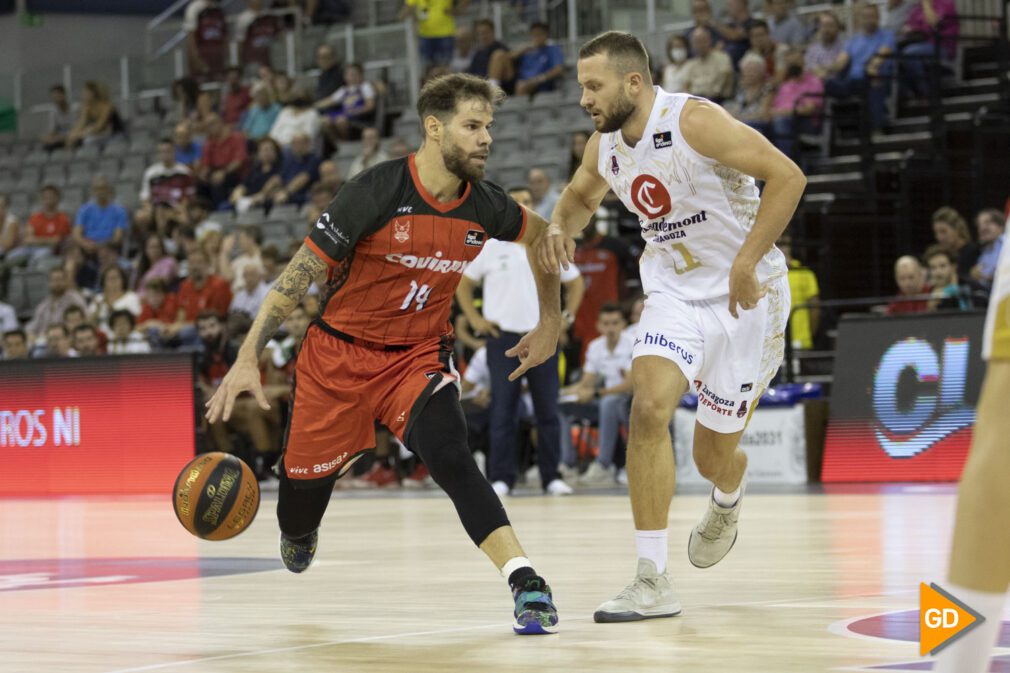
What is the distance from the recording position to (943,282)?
44.5 feet

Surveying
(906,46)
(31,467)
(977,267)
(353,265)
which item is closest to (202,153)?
(31,467)

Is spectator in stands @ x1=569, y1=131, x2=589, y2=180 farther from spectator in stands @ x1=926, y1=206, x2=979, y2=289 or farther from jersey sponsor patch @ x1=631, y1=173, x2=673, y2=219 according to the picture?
jersey sponsor patch @ x1=631, y1=173, x2=673, y2=219

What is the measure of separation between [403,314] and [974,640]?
356 centimetres

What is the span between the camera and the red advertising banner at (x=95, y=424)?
15.4m

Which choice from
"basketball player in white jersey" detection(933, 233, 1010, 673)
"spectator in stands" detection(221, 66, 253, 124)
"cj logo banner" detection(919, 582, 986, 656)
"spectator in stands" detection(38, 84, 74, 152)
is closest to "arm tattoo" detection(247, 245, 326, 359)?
"cj logo banner" detection(919, 582, 986, 656)

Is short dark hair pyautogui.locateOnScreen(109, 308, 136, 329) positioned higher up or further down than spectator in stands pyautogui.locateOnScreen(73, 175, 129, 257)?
further down

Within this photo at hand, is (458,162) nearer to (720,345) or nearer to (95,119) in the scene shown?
(720,345)

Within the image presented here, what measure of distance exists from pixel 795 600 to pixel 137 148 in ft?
67.4

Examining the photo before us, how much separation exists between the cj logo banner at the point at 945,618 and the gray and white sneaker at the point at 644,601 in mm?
Answer: 2569

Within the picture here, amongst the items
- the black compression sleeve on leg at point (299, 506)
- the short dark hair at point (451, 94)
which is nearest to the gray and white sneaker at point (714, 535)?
the black compression sleeve on leg at point (299, 506)

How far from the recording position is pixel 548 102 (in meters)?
19.6

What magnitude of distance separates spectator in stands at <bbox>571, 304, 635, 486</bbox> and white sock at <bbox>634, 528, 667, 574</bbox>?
8639mm

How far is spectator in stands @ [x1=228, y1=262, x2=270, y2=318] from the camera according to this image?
17.1 meters

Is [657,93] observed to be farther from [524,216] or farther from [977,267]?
[977,267]
